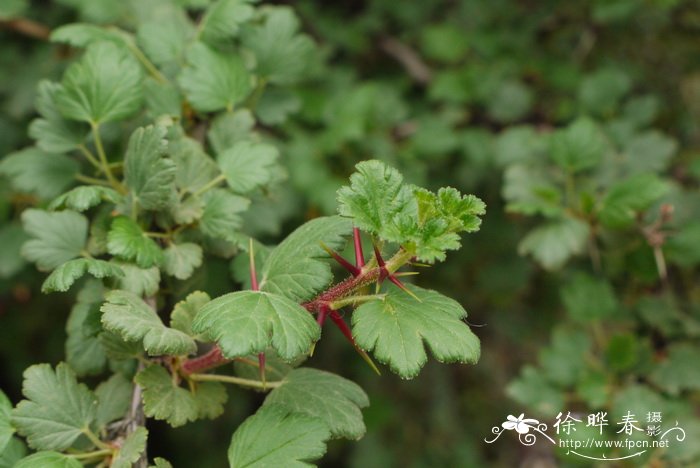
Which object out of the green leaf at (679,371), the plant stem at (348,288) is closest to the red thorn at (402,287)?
the plant stem at (348,288)

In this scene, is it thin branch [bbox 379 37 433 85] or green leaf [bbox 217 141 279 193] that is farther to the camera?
thin branch [bbox 379 37 433 85]

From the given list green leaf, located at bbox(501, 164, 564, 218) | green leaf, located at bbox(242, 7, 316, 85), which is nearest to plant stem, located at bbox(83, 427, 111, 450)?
green leaf, located at bbox(242, 7, 316, 85)

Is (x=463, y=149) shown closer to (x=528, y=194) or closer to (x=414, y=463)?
(x=528, y=194)

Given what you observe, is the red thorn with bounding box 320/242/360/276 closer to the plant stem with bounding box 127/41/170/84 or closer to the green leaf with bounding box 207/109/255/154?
the green leaf with bounding box 207/109/255/154

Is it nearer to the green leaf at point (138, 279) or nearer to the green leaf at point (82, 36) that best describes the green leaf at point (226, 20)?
the green leaf at point (82, 36)

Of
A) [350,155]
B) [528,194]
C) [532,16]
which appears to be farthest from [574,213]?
[532,16]
